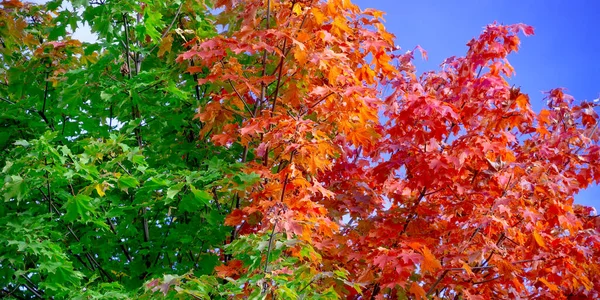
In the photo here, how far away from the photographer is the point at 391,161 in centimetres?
555

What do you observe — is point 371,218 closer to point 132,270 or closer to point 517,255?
point 517,255

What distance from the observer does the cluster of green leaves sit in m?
4.95

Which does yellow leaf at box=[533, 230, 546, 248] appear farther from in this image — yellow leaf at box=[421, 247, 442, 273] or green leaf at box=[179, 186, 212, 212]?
green leaf at box=[179, 186, 212, 212]

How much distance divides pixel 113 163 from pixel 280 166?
1.49 meters

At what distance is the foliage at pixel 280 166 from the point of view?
191 inches

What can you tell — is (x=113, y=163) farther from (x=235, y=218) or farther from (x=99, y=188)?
(x=235, y=218)

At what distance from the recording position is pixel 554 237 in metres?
5.97

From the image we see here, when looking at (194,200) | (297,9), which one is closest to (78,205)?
(194,200)

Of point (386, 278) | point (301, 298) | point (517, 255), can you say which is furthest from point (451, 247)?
point (301, 298)

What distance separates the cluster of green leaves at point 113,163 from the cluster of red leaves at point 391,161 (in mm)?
407

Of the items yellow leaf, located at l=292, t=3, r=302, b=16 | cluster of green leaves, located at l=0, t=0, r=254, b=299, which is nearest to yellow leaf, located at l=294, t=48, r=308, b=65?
yellow leaf, located at l=292, t=3, r=302, b=16

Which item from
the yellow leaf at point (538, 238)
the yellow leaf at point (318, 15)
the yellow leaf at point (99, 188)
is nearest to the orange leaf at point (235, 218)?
the yellow leaf at point (99, 188)

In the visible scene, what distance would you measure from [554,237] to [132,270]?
13.7 ft

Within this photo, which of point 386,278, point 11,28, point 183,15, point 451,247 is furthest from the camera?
point 11,28
